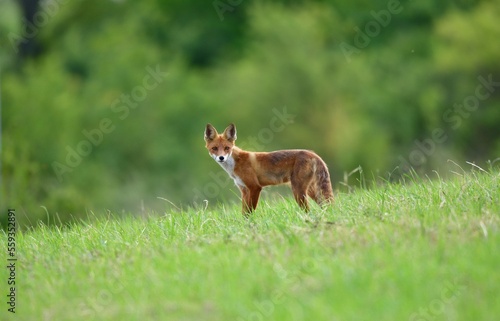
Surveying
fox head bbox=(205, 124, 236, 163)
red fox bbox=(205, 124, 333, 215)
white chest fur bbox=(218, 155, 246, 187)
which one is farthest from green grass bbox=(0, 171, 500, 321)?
fox head bbox=(205, 124, 236, 163)

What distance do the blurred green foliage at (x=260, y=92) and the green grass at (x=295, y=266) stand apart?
30989 millimetres

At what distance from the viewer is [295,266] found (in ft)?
27.0

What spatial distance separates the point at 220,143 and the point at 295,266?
13.9 ft

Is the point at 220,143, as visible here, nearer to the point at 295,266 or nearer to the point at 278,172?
the point at 278,172

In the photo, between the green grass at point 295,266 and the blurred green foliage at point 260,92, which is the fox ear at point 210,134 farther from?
the blurred green foliage at point 260,92

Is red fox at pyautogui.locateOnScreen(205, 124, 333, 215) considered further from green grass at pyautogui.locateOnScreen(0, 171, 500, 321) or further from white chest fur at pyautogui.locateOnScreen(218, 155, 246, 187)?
green grass at pyautogui.locateOnScreen(0, 171, 500, 321)

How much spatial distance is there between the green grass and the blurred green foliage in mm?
30989

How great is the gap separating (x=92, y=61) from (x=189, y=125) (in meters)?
7.72

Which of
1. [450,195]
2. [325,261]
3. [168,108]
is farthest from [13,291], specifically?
[168,108]

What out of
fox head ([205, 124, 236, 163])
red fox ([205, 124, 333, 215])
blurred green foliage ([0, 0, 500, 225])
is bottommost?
blurred green foliage ([0, 0, 500, 225])

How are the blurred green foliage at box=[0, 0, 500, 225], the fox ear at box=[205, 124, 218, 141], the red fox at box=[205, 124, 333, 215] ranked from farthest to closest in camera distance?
1. the blurred green foliage at box=[0, 0, 500, 225]
2. the fox ear at box=[205, 124, 218, 141]
3. the red fox at box=[205, 124, 333, 215]

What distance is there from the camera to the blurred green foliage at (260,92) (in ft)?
149

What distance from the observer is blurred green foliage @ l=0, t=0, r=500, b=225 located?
45.3m

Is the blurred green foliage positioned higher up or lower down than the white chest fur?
lower down
